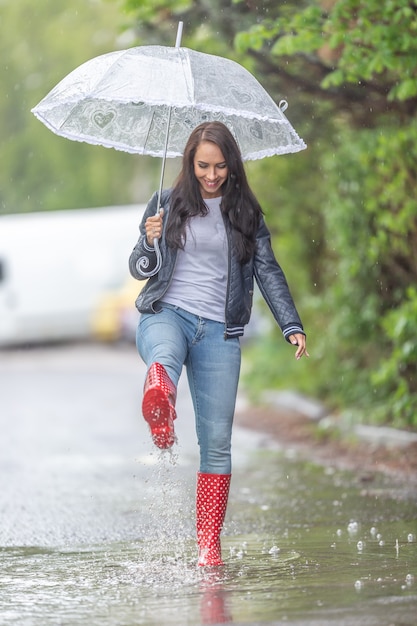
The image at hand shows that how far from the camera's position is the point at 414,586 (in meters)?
→ 5.14

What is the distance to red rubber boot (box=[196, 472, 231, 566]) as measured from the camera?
18.7 feet

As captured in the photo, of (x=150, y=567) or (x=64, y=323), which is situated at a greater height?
(x=64, y=323)

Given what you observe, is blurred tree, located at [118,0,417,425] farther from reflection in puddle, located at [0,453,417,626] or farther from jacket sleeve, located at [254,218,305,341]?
jacket sleeve, located at [254,218,305,341]

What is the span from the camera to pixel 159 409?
536 cm

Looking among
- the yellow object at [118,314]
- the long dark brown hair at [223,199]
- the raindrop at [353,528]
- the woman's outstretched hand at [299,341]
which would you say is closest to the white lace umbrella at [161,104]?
the long dark brown hair at [223,199]

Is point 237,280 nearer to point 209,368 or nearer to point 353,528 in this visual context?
point 209,368

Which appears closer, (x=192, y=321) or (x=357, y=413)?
(x=192, y=321)

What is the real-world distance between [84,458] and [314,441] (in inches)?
82.1

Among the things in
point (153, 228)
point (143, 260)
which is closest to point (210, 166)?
point (153, 228)

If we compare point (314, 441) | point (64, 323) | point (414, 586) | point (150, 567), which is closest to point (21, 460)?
point (314, 441)

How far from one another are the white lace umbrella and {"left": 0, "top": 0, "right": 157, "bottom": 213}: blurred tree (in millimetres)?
28424

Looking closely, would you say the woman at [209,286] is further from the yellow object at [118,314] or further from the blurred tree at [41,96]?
the blurred tree at [41,96]

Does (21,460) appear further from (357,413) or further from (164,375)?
(164,375)

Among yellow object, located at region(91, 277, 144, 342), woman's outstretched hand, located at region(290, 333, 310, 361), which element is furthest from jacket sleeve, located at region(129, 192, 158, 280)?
yellow object, located at region(91, 277, 144, 342)
